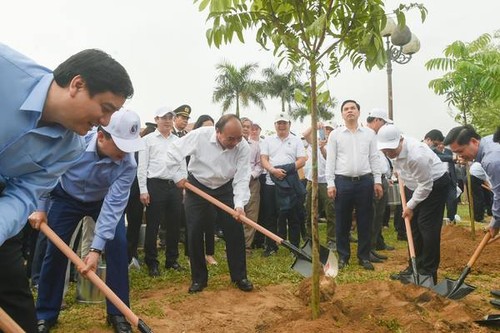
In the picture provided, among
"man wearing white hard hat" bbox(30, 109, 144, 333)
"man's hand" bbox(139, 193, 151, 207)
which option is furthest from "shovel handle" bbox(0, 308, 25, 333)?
"man's hand" bbox(139, 193, 151, 207)

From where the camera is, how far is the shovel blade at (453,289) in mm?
4344

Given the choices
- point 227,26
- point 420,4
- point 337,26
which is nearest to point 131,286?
point 227,26

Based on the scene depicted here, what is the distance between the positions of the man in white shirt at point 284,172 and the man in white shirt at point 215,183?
6.40 ft

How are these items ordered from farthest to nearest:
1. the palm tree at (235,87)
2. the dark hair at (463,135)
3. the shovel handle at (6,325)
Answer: the palm tree at (235,87), the dark hair at (463,135), the shovel handle at (6,325)

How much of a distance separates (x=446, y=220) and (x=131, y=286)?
7375mm

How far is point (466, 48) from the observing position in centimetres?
825

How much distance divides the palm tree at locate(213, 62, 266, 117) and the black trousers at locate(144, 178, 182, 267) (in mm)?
34038

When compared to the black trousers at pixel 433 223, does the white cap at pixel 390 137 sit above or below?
above

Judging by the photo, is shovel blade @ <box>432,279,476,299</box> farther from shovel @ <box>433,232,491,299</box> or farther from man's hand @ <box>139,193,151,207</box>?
man's hand @ <box>139,193,151,207</box>

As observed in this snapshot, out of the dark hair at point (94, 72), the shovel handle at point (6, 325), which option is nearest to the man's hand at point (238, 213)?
the dark hair at point (94, 72)

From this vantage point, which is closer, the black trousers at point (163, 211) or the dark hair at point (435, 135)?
the black trousers at point (163, 211)

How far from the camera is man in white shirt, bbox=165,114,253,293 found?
4902 millimetres

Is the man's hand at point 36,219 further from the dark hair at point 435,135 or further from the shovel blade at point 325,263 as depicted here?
the dark hair at point 435,135

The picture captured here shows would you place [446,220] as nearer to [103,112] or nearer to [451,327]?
[451,327]
